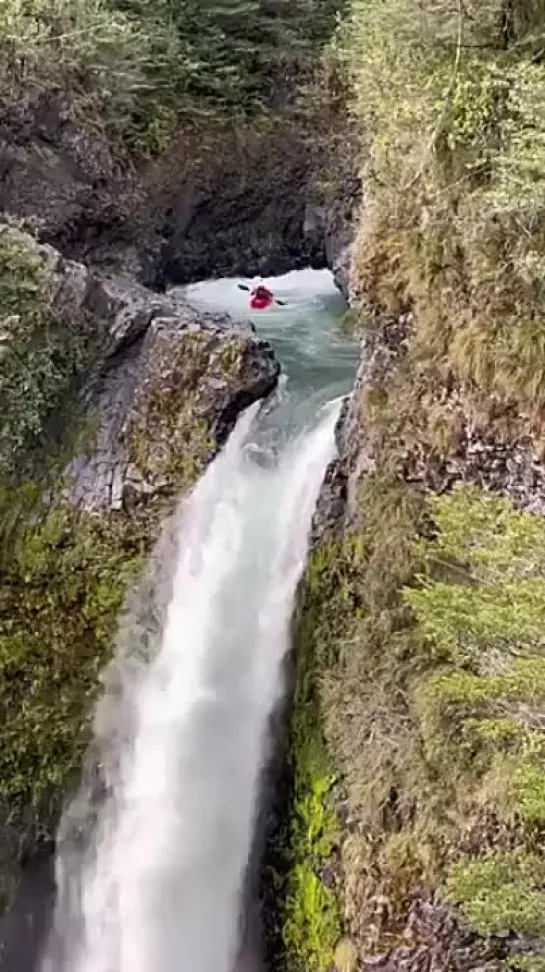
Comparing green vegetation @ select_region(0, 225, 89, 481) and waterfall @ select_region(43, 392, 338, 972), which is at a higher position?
green vegetation @ select_region(0, 225, 89, 481)

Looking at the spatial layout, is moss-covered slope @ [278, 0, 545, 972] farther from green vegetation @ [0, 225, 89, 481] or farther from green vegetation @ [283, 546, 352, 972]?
green vegetation @ [0, 225, 89, 481]

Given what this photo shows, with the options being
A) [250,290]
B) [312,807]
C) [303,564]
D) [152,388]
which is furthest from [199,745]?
[250,290]

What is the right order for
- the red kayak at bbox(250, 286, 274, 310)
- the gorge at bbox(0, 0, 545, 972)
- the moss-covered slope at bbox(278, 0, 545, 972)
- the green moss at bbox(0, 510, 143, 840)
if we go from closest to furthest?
the moss-covered slope at bbox(278, 0, 545, 972) < the gorge at bbox(0, 0, 545, 972) < the green moss at bbox(0, 510, 143, 840) < the red kayak at bbox(250, 286, 274, 310)

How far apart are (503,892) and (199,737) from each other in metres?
3.01

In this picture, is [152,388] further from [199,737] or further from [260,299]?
[260,299]

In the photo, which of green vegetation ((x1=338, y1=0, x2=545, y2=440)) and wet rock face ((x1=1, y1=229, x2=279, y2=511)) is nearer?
green vegetation ((x1=338, y1=0, x2=545, y2=440))

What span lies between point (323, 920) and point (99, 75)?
891cm

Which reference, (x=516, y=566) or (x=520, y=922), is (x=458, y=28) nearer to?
(x=516, y=566)

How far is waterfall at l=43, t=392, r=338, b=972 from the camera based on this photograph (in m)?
7.52

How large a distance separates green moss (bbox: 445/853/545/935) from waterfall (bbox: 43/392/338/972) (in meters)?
2.52

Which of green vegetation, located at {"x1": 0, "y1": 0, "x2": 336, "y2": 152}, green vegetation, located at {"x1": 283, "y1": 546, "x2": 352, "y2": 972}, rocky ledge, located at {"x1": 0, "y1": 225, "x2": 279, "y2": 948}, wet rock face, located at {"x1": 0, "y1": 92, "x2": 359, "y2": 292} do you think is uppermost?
green vegetation, located at {"x1": 0, "y1": 0, "x2": 336, "y2": 152}

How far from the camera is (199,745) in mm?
7641

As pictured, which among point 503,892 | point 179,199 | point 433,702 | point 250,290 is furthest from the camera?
point 250,290

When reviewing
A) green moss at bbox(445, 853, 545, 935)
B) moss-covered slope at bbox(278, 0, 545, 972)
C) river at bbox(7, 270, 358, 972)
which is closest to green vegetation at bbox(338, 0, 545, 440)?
moss-covered slope at bbox(278, 0, 545, 972)
